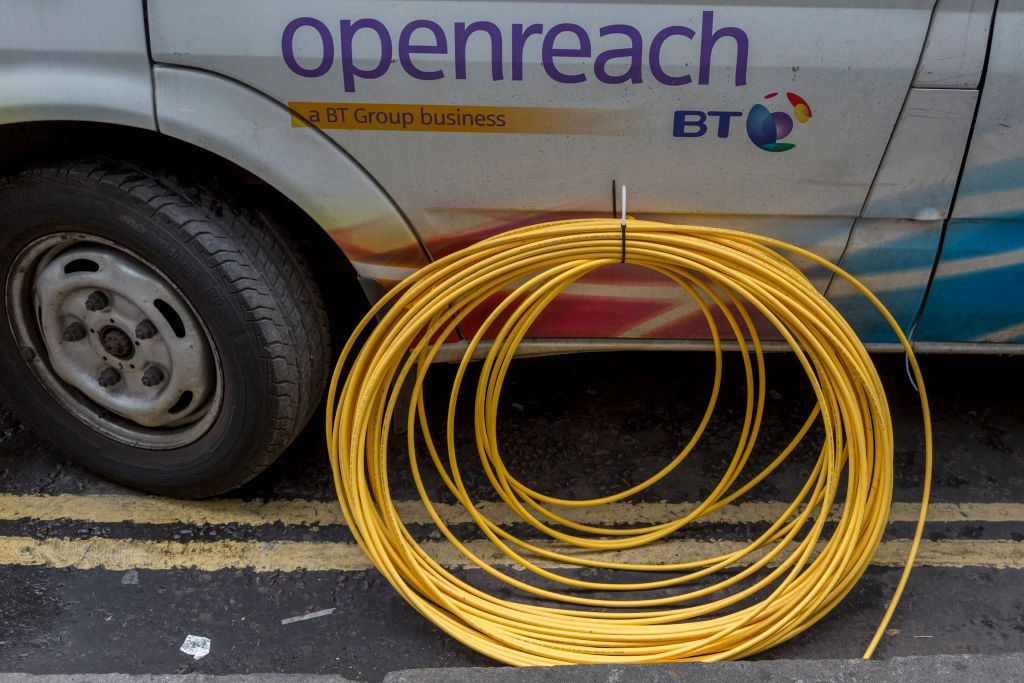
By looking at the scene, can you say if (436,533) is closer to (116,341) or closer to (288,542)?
(288,542)

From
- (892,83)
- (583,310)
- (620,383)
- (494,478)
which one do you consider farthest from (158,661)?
(892,83)

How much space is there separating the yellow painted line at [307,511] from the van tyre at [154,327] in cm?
8

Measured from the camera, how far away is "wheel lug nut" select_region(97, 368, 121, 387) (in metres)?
2.74

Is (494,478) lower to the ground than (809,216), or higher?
lower

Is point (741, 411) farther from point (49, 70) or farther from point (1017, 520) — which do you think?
point (49, 70)

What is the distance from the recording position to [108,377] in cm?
Result: 274

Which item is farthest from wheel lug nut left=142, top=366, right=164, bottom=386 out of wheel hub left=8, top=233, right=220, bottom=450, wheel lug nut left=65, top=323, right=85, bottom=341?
wheel lug nut left=65, top=323, right=85, bottom=341

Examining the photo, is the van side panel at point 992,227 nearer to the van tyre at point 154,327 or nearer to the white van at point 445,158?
the white van at point 445,158

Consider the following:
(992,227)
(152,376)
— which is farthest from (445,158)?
(992,227)

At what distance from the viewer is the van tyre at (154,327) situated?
2459 millimetres

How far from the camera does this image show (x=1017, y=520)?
2.86m

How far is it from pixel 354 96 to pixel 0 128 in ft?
3.16

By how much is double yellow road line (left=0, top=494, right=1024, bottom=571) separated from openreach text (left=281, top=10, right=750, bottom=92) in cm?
132

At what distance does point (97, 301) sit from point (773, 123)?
178 cm
